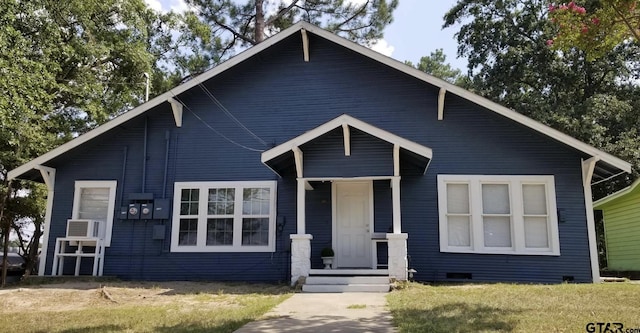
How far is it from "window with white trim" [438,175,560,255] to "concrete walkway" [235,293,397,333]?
3.18 meters

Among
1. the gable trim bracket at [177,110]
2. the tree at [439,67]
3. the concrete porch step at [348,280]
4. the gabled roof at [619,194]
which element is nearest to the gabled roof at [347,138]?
the concrete porch step at [348,280]

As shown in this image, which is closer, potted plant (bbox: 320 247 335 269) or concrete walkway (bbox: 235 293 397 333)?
concrete walkway (bbox: 235 293 397 333)

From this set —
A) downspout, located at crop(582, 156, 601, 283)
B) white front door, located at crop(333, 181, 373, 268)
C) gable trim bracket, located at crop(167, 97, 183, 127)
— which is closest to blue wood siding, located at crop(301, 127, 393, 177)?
white front door, located at crop(333, 181, 373, 268)

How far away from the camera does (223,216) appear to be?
10.8 m

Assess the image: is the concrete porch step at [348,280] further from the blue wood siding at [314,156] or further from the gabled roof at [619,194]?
the gabled roof at [619,194]

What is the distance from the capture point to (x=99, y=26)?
17.7m

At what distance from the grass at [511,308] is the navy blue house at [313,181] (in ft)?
5.51

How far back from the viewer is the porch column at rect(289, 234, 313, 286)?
29.8ft

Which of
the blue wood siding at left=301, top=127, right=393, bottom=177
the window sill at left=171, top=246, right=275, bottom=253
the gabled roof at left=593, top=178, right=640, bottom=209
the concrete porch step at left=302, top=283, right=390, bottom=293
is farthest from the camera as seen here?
the gabled roof at left=593, top=178, right=640, bottom=209

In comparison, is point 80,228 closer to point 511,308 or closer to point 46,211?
point 46,211

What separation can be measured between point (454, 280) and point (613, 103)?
12.5 m

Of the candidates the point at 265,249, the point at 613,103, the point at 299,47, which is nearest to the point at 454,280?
the point at 265,249

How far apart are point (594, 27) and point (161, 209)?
9044 mm

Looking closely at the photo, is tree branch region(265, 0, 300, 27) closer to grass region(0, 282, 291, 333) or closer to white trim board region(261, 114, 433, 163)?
white trim board region(261, 114, 433, 163)
